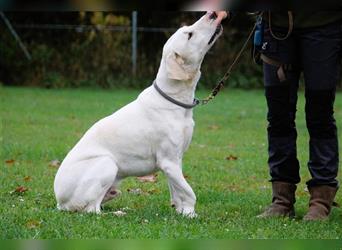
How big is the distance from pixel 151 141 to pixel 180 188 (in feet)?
1.29

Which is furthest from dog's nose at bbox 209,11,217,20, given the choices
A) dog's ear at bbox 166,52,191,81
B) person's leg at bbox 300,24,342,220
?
person's leg at bbox 300,24,342,220

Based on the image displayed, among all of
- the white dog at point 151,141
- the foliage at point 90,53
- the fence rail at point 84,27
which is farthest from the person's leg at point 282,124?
the fence rail at point 84,27

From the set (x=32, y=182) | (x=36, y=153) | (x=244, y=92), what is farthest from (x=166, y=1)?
(x=244, y=92)

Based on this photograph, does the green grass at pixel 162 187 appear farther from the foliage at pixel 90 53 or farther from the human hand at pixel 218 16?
the foliage at pixel 90 53

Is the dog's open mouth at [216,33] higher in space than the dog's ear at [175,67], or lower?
higher

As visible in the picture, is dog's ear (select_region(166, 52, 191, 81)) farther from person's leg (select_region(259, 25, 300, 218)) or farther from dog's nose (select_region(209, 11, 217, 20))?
person's leg (select_region(259, 25, 300, 218))

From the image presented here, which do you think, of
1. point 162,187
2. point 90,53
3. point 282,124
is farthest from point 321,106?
point 90,53

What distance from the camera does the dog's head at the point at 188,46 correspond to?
15.7ft

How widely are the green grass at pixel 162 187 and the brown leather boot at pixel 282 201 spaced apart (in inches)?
→ 4.4

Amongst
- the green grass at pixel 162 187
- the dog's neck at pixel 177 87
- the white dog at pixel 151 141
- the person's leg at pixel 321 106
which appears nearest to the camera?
the green grass at pixel 162 187

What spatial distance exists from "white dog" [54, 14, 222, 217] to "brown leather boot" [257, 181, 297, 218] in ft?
2.02

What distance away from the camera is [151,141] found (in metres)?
4.88

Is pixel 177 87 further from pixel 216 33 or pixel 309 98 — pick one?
pixel 309 98

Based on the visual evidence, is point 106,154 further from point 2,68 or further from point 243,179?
point 2,68
